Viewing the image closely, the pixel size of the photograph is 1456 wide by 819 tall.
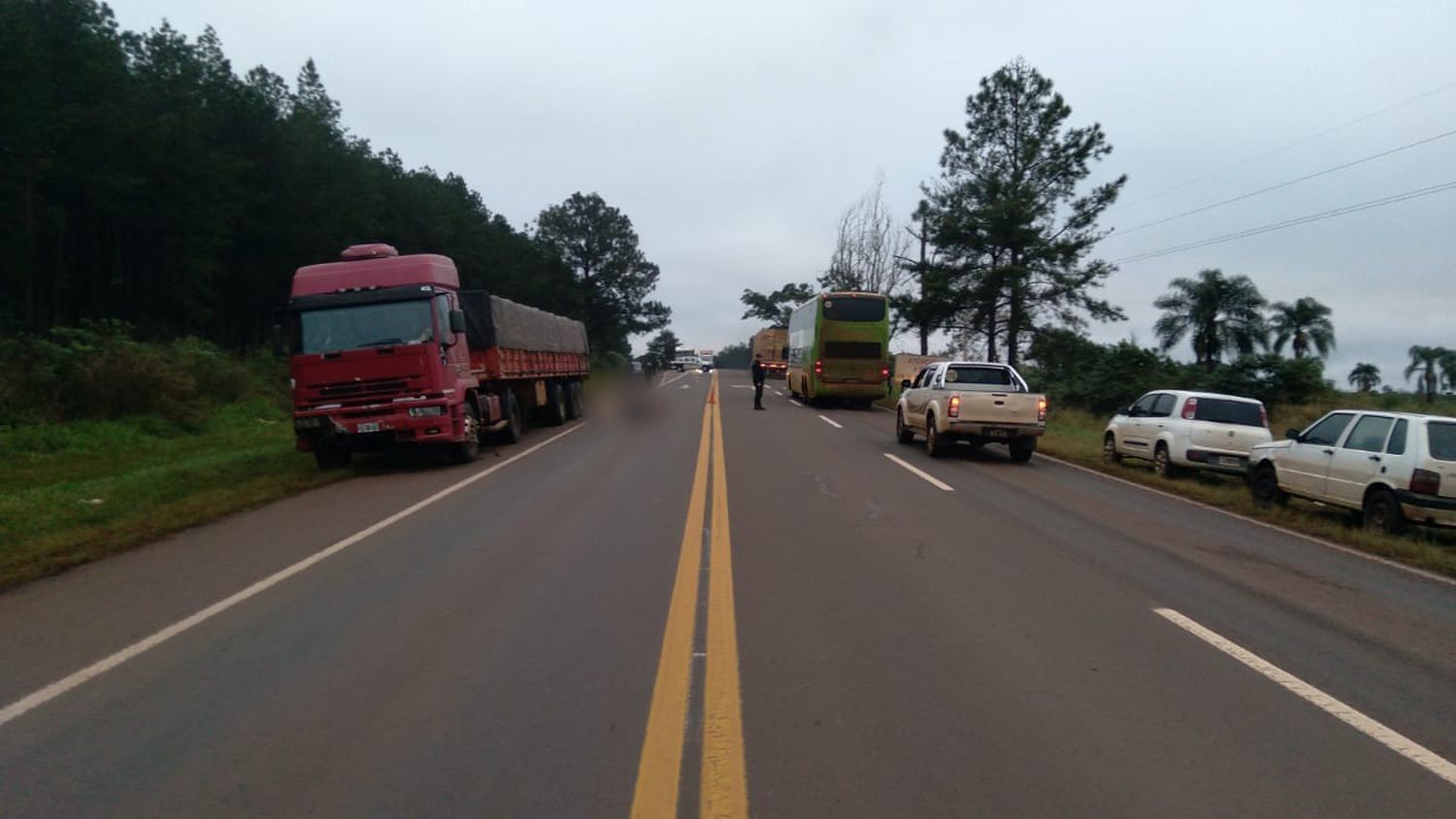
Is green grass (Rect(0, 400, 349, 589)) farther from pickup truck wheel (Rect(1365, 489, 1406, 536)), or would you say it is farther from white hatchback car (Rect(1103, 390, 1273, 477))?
white hatchback car (Rect(1103, 390, 1273, 477))

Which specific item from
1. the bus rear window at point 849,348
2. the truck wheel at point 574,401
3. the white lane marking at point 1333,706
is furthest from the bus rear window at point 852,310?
the white lane marking at point 1333,706

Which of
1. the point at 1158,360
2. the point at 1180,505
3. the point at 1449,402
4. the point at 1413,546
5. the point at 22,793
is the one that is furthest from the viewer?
the point at 1158,360

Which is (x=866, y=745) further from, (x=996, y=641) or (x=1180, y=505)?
(x=1180, y=505)

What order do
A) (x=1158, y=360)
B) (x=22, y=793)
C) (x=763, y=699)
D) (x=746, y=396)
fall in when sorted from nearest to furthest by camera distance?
(x=22, y=793) < (x=763, y=699) < (x=1158, y=360) < (x=746, y=396)

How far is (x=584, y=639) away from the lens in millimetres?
6465

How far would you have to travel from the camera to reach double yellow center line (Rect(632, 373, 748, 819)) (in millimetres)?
4199

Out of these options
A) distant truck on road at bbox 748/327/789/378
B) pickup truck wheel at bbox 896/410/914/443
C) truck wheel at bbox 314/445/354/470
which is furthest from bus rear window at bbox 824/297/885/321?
distant truck on road at bbox 748/327/789/378

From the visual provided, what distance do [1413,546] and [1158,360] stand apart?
94.3 ft

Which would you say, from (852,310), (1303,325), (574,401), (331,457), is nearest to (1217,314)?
(1303,325)

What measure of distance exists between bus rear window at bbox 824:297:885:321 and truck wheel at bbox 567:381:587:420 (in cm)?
888

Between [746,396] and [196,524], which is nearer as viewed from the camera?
[196,524]

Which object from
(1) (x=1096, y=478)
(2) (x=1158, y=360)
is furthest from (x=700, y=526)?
(2) (x=1158, y=360)

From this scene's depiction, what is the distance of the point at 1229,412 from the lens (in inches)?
664

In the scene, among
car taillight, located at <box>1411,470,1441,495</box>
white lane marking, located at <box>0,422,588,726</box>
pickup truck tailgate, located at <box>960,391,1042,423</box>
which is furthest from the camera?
pickup truck tailgate, located at <box>960,391,1042,423</box>
